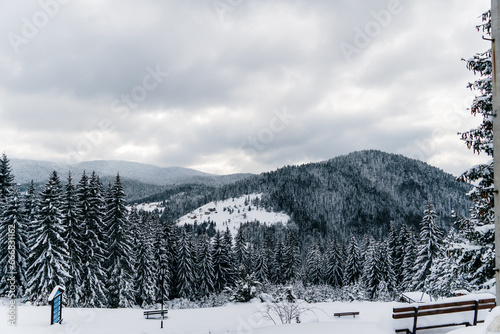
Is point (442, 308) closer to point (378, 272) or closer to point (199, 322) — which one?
point (199, 322)

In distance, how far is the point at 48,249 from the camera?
24.4 metres

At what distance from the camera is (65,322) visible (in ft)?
48.2

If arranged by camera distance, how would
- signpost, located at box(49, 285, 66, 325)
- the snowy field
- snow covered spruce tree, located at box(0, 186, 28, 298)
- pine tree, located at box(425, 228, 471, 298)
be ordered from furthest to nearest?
snow covered spruce tree, located at box(0, 186, 28, 298) → pine tree, located at box(425, 228, 471, 298) → signpost, located at box(49, 285, 66, 325) → the snowy field

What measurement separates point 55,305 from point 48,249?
42.6 feet

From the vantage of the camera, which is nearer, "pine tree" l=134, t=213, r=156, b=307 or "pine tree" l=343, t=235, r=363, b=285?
"pine tree" l=134, t=213, r=156, b=307

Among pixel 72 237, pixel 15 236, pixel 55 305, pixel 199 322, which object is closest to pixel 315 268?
pixel 199 322

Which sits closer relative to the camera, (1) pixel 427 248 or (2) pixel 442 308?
(2) pixel 442 308

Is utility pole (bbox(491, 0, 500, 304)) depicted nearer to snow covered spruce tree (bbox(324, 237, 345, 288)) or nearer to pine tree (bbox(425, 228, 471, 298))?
pine tree (bbox(425, 228, 471, 298))

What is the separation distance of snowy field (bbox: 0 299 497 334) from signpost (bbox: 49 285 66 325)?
346 mm

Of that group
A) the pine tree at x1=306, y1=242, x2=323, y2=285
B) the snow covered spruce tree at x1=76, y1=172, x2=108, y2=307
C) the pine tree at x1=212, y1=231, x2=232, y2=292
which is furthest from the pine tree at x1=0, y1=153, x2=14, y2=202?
the pine tree at x1=306, y1=242, x2=323, y2=285

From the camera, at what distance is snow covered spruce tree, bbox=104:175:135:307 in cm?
3058

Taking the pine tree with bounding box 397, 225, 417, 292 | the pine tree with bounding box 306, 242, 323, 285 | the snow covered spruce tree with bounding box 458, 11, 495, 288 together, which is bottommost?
the pine tree with bounding box 306, 242, 323, 285

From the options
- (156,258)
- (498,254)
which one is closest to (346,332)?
(498,254)

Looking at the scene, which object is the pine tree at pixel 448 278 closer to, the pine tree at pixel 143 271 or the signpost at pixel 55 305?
the signpost at pixel 55 305
